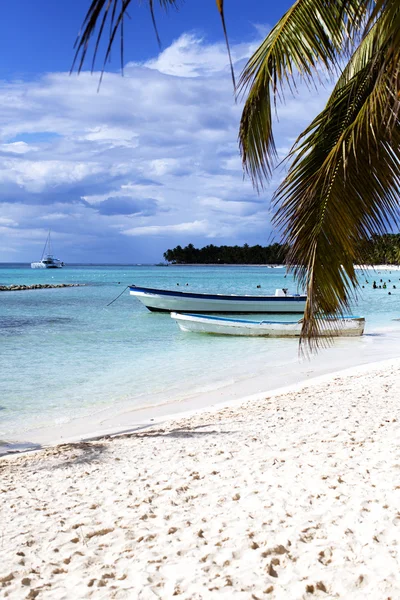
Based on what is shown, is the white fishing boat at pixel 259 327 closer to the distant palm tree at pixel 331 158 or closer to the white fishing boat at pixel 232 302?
the white fishing boat at pixel 232 302

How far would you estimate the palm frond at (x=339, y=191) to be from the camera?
3844mm

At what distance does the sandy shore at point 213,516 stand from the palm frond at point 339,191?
1.30m

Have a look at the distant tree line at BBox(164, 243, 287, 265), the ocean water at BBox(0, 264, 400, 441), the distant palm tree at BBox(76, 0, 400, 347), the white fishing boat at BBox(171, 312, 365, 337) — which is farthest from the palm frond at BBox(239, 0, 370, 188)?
the distant tree line at BBox(164, 243, 287, 265)

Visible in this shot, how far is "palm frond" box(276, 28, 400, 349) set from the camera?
3.84 m

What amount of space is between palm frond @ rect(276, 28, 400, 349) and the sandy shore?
130 centimetres

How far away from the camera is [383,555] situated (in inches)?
125

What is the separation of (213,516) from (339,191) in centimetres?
246

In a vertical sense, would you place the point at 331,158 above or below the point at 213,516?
above

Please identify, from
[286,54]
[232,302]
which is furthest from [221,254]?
[286,54]

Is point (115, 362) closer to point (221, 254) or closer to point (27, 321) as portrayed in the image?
point (27, 321)

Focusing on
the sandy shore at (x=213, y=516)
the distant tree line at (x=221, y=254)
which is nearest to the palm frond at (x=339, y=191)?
the sandy shore at (x=213, y=516)

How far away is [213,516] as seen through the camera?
3.93m

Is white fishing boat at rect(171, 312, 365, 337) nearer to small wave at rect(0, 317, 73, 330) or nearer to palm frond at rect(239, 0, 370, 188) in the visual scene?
small wave at rect(0, 317, 73, 330)

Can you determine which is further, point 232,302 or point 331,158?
point 232,302
